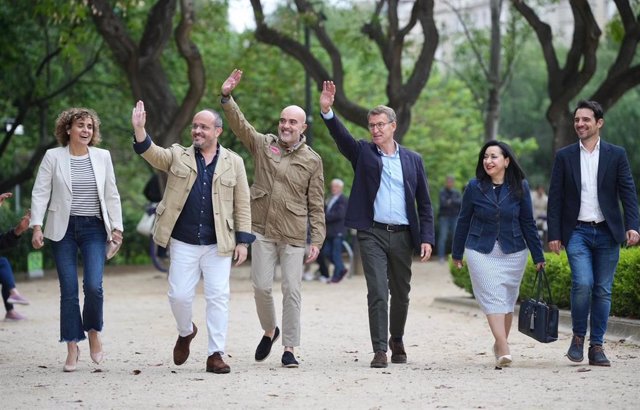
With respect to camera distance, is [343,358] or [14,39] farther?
[14,39]

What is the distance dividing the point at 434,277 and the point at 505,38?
325 inches

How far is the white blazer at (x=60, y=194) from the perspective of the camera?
1048 centimetres

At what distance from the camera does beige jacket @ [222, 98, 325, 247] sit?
1060 centimetres

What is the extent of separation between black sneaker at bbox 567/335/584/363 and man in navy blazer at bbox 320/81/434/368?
1326 mm

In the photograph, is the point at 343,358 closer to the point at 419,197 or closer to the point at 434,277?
Result: the point at 419,197

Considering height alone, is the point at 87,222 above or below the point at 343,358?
above

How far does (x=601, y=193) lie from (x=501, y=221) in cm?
80

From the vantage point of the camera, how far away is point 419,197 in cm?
1096

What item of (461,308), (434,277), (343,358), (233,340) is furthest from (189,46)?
(343,358)

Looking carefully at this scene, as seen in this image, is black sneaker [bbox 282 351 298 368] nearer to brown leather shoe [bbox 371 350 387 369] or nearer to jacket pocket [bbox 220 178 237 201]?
brown leather shoe [bbox 371 350 387 369]

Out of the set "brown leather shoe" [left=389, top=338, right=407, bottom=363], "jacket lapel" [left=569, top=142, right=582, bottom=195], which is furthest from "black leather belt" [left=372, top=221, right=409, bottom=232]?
"jacket lapel" [left=569, top=142, right=582, bottom=195]

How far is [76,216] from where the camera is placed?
1055 centimetres

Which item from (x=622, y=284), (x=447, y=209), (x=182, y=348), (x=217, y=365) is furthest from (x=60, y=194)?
(x=447, y=209)

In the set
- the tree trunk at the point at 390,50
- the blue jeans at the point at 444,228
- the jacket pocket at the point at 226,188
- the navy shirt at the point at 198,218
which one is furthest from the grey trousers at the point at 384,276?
the blue jeans at the point at 444,228
